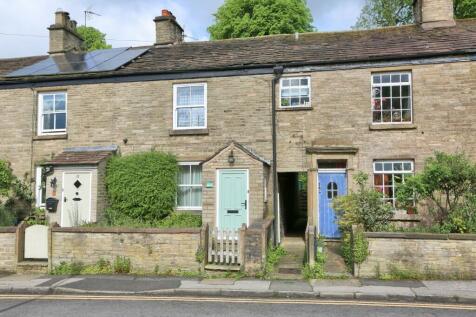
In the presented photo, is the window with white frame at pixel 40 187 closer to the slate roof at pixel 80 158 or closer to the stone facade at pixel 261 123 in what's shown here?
the stone facade at pixel 261 123

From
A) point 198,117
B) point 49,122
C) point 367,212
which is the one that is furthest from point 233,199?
point 49,122

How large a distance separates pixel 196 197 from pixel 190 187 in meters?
0.41

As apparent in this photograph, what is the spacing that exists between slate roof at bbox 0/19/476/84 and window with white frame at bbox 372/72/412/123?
0.65 metres

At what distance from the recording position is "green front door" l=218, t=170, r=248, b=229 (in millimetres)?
13305

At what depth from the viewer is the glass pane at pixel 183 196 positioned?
15.1 metres

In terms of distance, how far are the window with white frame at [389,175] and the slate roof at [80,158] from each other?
9130mm

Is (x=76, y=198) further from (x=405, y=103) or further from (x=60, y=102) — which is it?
(x=405, y=103)

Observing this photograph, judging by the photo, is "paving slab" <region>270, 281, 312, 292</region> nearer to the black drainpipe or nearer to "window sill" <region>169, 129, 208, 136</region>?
the black drainpipe

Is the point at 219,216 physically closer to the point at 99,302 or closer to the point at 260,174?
the point at 260,174

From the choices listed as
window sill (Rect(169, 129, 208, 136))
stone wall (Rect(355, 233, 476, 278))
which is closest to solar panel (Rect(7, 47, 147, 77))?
window sill (Rect(169, 129, 208, 136))

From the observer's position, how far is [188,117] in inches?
610

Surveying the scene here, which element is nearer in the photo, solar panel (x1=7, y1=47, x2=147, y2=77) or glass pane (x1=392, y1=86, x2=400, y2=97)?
glass pane (x1=392, y1=86, x2=400, y2=97)

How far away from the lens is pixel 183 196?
15195mm

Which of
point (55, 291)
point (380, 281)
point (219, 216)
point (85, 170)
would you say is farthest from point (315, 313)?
point (85, 170)
